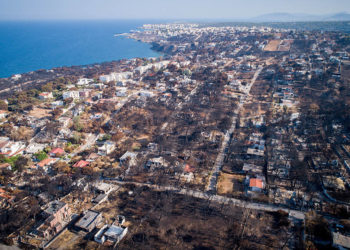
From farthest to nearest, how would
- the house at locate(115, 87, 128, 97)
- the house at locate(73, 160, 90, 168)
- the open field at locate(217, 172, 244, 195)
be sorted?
1. the house at locate(115, 87, 128, 97)
2. the house at locate(73, 160, 90, 168)
3. the open field at locate(217, 172, 244, 195)

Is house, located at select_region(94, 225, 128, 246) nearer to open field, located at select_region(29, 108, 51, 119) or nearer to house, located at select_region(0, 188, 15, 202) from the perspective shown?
house, located at select_region(0, 188, 15, 202)

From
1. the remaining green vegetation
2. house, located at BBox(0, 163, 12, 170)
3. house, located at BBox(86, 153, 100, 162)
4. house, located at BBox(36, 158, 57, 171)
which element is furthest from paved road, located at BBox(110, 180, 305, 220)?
house, located at BBox(0, 163, 12, 170)

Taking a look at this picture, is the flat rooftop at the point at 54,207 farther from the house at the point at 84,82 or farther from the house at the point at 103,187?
the house at the point at 84,82

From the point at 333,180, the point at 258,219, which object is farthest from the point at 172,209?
the point at 333,180

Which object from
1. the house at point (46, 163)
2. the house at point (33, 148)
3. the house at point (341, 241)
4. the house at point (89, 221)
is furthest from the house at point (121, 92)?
the house at point (341, 241)

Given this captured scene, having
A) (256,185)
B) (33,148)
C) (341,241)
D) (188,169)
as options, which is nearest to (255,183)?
(256,185)

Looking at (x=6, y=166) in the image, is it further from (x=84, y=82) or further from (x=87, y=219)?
(x=84, y=82)
